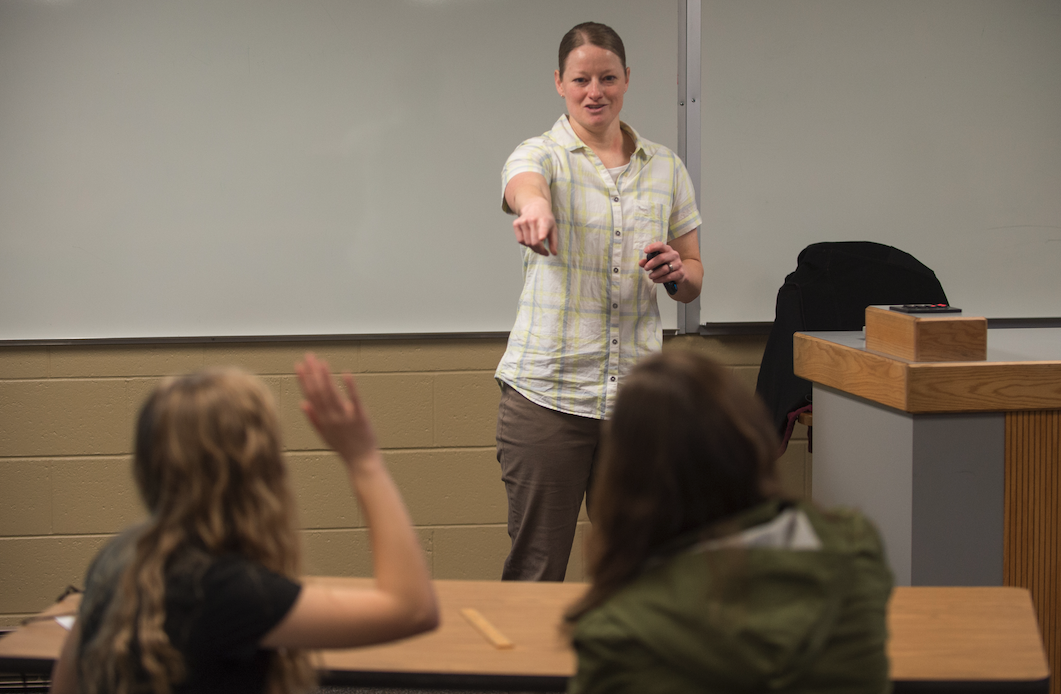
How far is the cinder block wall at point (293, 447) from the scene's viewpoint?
2750mm

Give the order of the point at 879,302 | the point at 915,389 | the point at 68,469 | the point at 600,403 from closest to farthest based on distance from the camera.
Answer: the point at 915,389, the point at 600,403, the point at 879,302, the point at 68,469

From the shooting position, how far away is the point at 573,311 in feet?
6.42

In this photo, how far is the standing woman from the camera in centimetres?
194

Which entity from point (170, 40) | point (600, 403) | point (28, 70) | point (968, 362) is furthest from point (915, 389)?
point (28, 70)

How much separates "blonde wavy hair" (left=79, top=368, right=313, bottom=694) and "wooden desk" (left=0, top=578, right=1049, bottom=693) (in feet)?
0.91

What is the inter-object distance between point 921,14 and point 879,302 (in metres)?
0.94

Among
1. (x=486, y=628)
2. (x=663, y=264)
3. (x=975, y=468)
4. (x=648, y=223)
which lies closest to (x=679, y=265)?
(x=663, y=264)

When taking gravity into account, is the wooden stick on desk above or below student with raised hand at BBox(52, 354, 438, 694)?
below

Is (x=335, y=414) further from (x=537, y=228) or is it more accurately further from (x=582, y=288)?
(x=582, y=288)

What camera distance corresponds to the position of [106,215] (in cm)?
270

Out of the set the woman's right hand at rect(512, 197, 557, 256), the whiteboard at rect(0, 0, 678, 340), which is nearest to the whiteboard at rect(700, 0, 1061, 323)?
the whiteboard at rect(0, 0, 678, 340)

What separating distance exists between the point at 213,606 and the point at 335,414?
220mm

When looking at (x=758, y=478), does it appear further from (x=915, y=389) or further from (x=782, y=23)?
(x=782, y=23)

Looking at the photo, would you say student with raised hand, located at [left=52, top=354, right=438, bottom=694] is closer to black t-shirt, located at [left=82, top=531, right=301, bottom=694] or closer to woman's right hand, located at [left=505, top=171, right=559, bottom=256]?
black t-shirt, located at [left=82, top=531, right=301, bottom=694]
